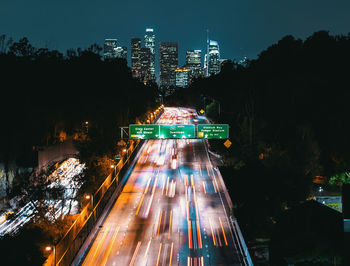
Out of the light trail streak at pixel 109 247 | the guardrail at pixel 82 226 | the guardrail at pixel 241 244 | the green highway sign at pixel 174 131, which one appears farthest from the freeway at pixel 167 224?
the green highway sign at pixel 174 131

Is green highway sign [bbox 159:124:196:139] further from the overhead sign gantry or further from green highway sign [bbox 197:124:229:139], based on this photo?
green highway sign [bbox 197:124:229:139]

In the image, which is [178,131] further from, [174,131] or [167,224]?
[167,224]

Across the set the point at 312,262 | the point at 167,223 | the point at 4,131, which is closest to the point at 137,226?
the point at 167,223

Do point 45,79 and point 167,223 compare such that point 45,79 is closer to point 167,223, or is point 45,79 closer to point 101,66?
point 101,66

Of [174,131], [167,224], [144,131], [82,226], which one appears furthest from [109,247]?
[174,131]

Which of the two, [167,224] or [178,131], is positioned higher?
[178,131]
